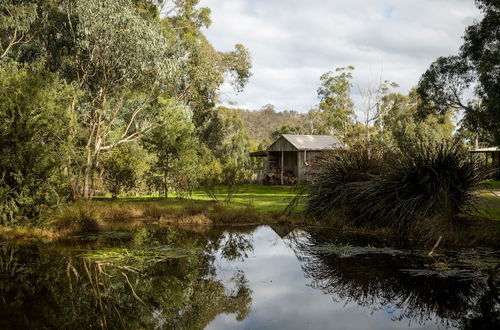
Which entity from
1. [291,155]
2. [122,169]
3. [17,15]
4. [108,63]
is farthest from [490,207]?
[291,155]

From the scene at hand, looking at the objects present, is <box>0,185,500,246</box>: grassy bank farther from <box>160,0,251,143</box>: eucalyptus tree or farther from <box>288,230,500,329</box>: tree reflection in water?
<box>160,0,251,143</box>: eucalyptus tree

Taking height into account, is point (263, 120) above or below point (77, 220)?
above

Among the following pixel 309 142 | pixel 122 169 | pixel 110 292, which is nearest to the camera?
pixel 110 292

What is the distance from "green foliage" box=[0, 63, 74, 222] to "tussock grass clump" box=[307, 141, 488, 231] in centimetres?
794

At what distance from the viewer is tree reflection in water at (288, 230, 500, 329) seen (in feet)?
20.8

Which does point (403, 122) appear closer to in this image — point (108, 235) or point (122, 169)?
point (122, 169)

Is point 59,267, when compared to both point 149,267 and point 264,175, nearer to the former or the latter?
point 149,267

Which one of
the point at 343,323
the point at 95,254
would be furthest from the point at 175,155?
the point at 343,323

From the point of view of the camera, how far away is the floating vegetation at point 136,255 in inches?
365

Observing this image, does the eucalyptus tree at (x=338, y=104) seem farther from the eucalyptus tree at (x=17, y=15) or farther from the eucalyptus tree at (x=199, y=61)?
the eucalyptus tree at (x=17, y=15)

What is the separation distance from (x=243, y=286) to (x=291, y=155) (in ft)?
89.0

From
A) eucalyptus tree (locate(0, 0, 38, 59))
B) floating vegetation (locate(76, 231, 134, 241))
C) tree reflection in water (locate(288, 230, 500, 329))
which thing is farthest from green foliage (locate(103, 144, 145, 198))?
tree reflection in water (locate(288, 230, 500, 329))

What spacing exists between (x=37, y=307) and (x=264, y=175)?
2855 cm

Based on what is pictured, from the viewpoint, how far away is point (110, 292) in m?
7.31
